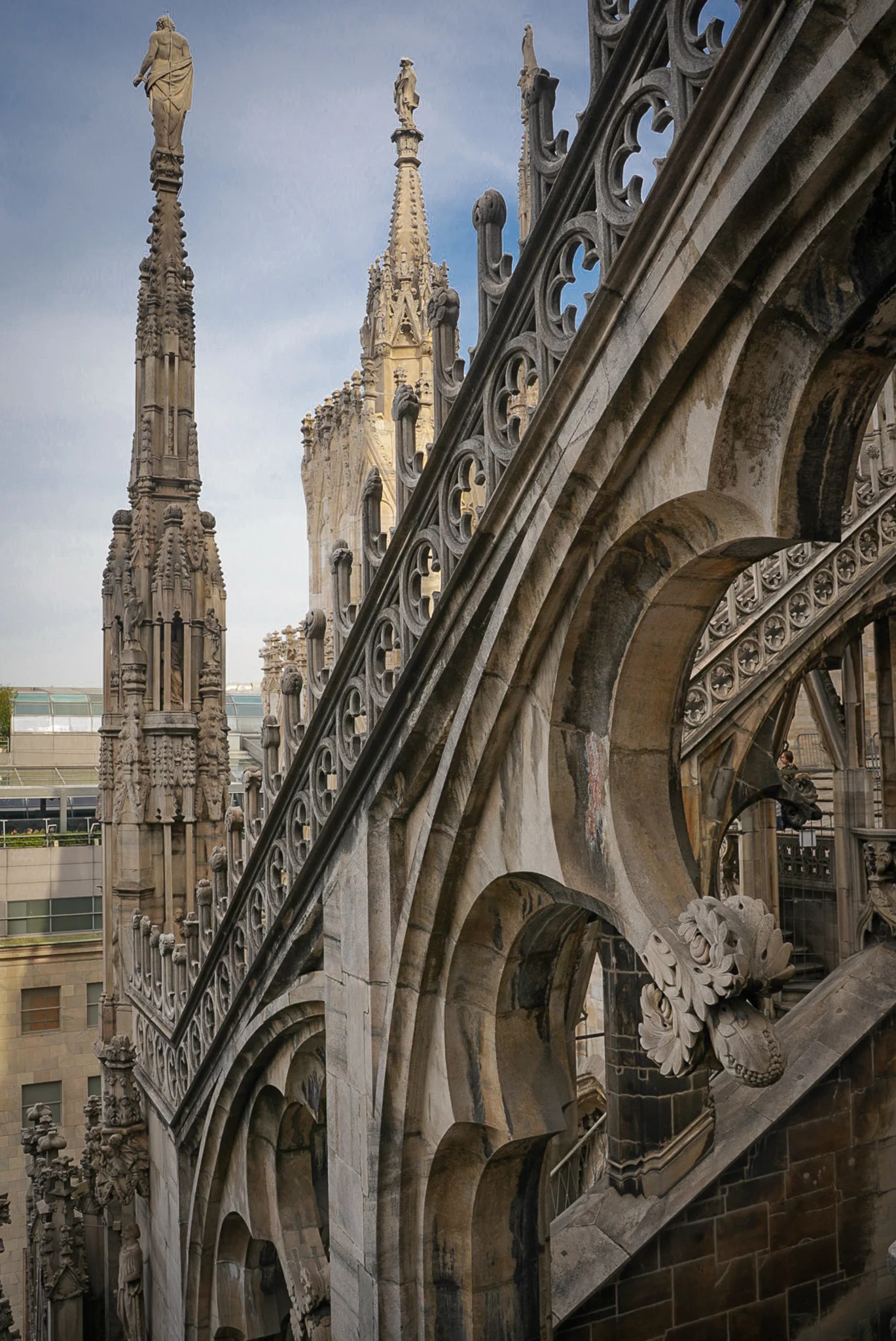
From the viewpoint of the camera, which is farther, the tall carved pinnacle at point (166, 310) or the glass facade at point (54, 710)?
the glass facade at point (54, 710)

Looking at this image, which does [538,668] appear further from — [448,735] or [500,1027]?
[500,1027]

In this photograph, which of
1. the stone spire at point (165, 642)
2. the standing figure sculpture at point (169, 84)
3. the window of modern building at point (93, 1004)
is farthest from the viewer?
the window of modern building at point (93, 1004)

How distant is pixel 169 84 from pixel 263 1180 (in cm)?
1010

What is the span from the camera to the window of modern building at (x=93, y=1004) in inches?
825

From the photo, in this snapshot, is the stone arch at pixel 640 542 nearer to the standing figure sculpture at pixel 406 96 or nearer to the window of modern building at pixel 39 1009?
the window of modern building at pixel 39 1009

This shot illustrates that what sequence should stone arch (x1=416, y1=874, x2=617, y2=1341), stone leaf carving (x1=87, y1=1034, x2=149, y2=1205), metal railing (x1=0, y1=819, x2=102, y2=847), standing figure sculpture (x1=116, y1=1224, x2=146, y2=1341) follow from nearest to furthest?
stone arch (x1=416, y1=874, x2=617, y2=1341) < stone leaf carving (x1=87, y1=1034, x2=149, y2=1205) < standing figure sculpture (x1=116, y1=1224, x2=146, y2=1341) < metal railing (x1=0, y1=819, x2=102, y2=847)

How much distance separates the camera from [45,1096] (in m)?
20.7

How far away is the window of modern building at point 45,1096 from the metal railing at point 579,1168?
11792mm

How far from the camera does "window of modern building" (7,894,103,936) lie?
70.9 feet

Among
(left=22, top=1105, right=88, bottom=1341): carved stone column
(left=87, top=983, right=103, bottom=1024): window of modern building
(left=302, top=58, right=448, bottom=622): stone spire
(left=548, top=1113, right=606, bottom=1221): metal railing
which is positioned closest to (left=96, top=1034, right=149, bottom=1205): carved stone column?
(left=22, top=1105, right=88, bottom=1341): carved stone column

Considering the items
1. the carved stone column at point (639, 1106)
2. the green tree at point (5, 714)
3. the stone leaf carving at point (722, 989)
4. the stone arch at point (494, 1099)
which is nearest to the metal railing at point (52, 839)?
the green tree at point (5, 714)

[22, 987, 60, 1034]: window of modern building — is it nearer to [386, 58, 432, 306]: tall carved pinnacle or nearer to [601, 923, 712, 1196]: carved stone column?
[601, 923, 712, 1196]: carved stone column

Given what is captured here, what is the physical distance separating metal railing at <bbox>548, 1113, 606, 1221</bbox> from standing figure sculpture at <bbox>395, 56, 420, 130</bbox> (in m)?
23.4

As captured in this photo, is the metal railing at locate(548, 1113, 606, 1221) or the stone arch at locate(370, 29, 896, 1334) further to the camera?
the metal railing at locate(548, 1113, 606, 1221)
